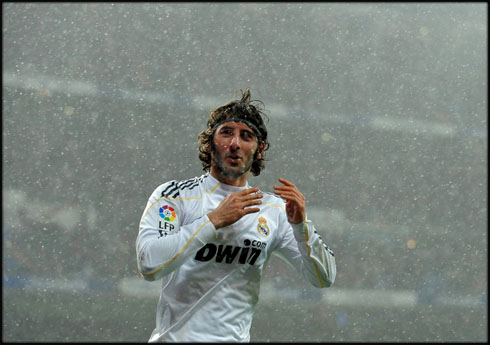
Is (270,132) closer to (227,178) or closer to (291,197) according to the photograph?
(227,178)

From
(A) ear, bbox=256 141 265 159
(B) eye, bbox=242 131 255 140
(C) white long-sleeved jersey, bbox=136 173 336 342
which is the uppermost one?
(B) eye, bbox=242 131 255 140

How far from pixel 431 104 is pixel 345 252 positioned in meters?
0.87

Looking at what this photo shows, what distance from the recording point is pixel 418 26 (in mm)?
2803

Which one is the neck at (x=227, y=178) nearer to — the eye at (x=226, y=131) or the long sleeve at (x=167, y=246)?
the eye at (x=226, y=131)

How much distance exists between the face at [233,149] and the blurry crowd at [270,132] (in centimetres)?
119

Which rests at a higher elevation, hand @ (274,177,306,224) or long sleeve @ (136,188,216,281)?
hand @ (274,177,306,224)

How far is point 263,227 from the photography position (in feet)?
3.57

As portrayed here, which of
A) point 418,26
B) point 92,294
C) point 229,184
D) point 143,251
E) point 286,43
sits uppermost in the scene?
point 418,26

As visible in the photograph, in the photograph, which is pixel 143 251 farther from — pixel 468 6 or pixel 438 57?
pixel 468 6

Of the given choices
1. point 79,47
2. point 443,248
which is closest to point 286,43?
point 79,47

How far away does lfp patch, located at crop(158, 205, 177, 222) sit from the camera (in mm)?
1007

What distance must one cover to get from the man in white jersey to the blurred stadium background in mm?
1174

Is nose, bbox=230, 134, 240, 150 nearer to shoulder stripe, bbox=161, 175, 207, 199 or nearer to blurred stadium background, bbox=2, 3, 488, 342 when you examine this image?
shoulder stripe, bbox=161, 175, 207, 199

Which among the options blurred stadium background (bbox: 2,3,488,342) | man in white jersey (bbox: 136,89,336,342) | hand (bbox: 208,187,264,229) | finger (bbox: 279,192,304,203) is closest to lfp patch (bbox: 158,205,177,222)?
man in white jersey (bbox: 136,89,336,342)
